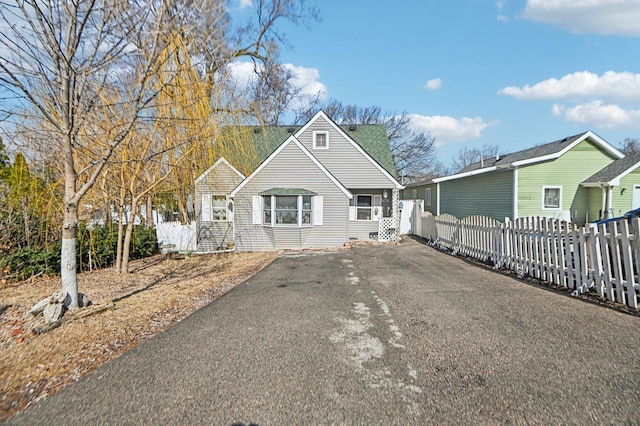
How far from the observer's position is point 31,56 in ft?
14.7

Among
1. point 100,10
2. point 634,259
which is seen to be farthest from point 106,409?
point 634,259

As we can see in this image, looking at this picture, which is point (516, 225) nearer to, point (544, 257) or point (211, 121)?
point (544, 257)

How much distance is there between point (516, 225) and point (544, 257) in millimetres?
1268

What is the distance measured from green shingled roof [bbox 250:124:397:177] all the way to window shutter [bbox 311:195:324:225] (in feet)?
14.3

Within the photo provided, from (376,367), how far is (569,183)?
16.1 meters

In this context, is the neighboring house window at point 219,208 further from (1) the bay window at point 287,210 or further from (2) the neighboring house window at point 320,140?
(2) the neighboring house window at point 320,140

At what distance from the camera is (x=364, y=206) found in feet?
55.4

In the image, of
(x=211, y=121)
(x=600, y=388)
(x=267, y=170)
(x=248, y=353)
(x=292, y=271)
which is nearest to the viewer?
(x=600, y=388)

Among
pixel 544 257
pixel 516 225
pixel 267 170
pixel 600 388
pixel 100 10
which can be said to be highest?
pixel 100 10

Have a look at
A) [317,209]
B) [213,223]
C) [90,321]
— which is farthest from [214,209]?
[90,321]

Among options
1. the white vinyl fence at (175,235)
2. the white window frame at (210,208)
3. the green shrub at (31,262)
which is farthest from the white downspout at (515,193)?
the green shrub at (31,262)

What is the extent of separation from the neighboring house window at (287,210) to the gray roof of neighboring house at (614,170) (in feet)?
41.2

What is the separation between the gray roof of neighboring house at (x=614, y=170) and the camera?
45.6 feet

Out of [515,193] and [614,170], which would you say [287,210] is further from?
[614,170]
